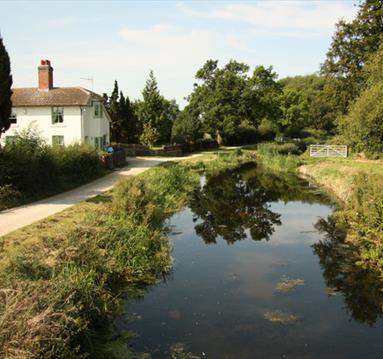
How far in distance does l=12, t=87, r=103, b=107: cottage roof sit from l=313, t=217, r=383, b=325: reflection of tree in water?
95.1 feet

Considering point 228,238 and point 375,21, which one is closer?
point 228,238

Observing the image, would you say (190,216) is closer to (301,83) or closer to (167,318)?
(167,318)

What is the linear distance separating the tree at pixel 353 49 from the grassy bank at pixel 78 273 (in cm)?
3806

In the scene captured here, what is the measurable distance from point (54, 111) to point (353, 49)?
33.3m

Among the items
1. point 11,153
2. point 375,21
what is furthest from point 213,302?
point 375,21

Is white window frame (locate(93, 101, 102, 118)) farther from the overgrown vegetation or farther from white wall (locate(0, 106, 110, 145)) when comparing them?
the overgrown vegetation

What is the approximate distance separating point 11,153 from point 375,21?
139 ft

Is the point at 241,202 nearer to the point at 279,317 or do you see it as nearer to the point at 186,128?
the point at 279,317

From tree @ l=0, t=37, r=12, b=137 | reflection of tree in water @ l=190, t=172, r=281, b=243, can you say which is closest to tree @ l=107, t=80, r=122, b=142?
reflection of tree in water @ l=190, t=172, r=281, b=243

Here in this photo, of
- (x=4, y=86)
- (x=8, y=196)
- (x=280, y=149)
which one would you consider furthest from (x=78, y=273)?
(x=280, y=149)

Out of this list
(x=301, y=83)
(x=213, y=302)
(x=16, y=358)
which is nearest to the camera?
(x=16, y=358)

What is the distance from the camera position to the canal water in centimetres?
1098

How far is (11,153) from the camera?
22.4 metres

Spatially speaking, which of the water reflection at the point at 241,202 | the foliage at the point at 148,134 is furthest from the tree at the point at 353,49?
the foliage at the point at 148,134
